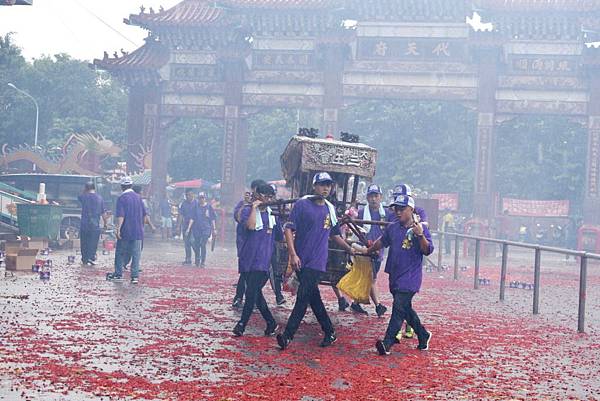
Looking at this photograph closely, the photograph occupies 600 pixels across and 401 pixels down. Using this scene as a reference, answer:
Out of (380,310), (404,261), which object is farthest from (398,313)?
(380,310)

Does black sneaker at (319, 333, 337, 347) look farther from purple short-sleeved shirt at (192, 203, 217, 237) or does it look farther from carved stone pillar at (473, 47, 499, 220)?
carved stone pillar at (473, 47, 499, 220)

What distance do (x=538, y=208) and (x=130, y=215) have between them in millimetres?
26141

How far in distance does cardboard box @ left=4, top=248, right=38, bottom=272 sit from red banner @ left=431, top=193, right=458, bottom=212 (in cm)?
2655

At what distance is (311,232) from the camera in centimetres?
887

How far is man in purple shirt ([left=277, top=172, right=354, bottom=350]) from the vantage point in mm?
8812

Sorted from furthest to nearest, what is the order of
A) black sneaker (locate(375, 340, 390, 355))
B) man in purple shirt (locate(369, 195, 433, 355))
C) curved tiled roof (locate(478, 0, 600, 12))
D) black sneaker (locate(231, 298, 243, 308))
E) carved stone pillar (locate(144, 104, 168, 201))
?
carved stone pillar (locate(144, 104, 168, 201))
curved tiled roof (locate(478, 0, 600, 12))
black sneaker (locate(231, 298, 243, 308))
man in purple shirt (locate(369, 195, 433, 355))
black sneaker (locate(375, 340, 390, 355))

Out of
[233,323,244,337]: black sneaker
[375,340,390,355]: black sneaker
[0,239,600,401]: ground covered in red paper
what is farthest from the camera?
[233,323,244,337]: black sneaker

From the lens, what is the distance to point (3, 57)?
1747 inches

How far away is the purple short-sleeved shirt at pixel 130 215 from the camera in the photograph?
1495cm

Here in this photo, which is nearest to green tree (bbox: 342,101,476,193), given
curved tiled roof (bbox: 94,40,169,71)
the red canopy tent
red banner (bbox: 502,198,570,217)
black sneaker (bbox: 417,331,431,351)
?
red banner (bbox: 502,198,570,217)

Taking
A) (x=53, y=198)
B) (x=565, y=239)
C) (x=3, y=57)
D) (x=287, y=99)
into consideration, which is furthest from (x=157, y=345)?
(x=3, y=57)

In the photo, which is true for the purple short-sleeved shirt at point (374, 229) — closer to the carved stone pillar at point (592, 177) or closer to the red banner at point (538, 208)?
the carved stone pillar at point (592, 177)

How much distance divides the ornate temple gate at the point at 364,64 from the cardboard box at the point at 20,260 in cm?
1734

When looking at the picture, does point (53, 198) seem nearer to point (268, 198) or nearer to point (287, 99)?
point (287, 99)
